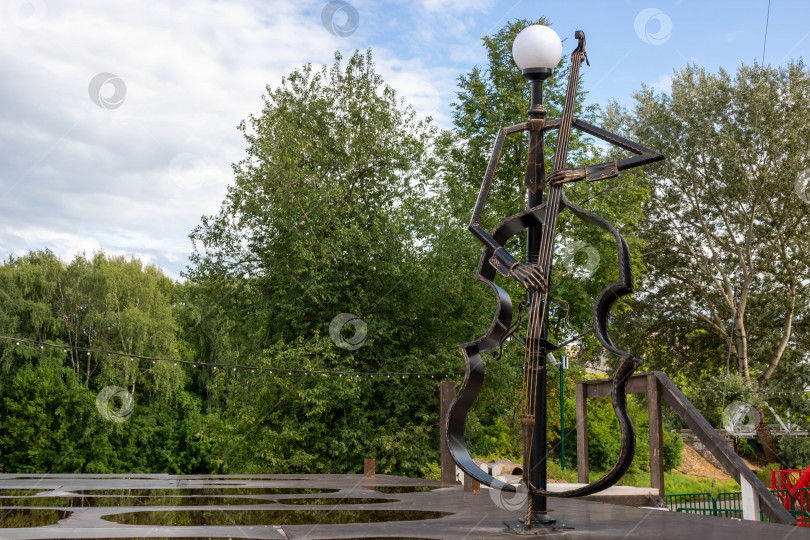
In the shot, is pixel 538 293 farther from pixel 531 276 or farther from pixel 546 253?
pixel 546 253

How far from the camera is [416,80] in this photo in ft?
65.2

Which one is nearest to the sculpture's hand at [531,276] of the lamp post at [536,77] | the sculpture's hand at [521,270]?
the sculpture's hand at [521,270]

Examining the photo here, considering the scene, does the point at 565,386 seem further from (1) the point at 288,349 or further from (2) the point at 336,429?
(1) the point at 288,349

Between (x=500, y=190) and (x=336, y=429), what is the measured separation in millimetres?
7375

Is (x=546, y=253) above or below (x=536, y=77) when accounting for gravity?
below

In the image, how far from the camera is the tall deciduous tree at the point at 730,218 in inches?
883

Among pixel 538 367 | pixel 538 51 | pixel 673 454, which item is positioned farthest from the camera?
pixel 673 454

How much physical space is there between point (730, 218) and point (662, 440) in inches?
772

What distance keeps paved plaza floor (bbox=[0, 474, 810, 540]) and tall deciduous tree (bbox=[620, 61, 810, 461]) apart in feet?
59.5

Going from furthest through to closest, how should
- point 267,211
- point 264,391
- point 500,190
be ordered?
point 500,190 < point 267,211 < point 264,391

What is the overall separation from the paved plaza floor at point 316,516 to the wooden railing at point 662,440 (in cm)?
40

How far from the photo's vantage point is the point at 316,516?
5305 millimetres

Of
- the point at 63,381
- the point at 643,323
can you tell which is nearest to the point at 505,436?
the point at 643,323

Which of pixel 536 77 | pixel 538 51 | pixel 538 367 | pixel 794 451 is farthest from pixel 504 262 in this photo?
pixel 794 451
